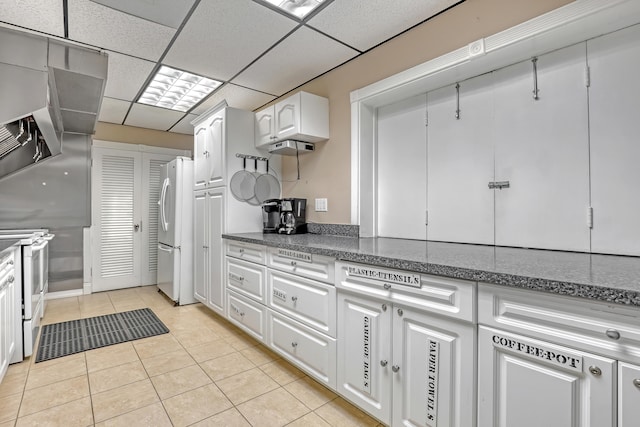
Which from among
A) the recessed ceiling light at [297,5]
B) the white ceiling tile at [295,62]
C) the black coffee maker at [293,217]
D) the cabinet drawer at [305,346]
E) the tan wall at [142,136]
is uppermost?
the recessed ceiling light at [297,5]

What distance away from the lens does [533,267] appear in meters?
1.15

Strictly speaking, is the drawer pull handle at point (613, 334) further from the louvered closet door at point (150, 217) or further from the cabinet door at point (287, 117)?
the louvered closet door at point (150, 217)

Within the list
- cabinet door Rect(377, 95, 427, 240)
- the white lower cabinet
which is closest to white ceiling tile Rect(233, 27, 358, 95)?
cabinet door Rect(377, 95, 427, 240)

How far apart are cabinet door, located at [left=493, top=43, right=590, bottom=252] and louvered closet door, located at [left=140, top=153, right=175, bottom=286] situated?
14.4 feet

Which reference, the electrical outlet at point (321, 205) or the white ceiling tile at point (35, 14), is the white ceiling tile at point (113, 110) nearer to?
the white ceiling tile at point (35, 14)

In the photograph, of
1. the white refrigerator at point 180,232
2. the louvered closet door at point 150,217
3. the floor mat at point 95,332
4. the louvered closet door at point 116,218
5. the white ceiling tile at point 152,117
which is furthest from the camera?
the louvered closet door at point 150,217

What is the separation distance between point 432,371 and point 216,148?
2674 millimetres

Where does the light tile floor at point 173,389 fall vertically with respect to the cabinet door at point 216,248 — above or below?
below

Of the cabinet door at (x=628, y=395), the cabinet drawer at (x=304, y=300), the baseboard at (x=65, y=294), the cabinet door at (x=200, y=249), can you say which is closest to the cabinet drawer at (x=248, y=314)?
the cabinet drawer at (x=304, y=300)

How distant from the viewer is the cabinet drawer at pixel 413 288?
119 cm

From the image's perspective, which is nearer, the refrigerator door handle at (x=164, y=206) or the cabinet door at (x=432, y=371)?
the cabinet door at (x=432, y=371)

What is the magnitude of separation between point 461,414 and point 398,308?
446mm

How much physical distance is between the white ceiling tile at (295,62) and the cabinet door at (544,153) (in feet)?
3.89

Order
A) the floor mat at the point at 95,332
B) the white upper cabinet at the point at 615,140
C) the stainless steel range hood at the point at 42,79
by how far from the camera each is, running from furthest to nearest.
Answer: the floor mat at the point at 95,332 < the stainless steel range hood at the point at 42,79 < the white upper cabinet at the point at 615,140
